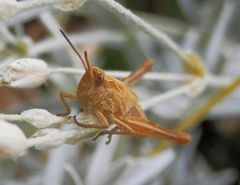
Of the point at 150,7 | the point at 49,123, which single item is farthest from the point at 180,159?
the point at 49,123

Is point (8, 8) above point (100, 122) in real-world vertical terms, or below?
above

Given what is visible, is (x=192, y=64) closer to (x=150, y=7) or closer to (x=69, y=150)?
(x=69, y=150)

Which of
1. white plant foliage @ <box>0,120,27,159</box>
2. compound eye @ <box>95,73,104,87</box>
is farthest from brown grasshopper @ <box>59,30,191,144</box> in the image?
white plant foliage @ <box>0,120,27,159</box>

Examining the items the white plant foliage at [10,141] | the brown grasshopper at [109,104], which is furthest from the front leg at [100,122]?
the white plant foliage at [10,141]

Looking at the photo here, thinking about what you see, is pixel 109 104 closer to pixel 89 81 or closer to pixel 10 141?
pixel 89 81

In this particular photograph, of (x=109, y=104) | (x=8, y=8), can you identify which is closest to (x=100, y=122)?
(x=109, y=104)

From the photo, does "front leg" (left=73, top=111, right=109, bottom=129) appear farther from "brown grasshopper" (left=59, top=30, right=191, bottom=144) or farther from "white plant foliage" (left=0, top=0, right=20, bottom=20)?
"white plant foliage" (left=0, top=0, right=20, bottom=20)
